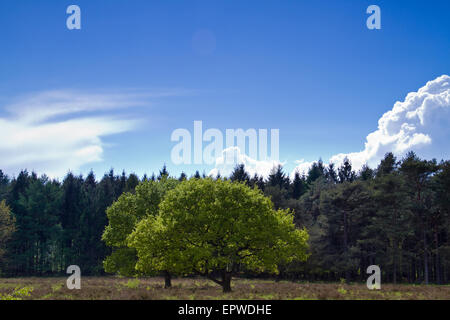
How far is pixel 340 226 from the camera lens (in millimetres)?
64375

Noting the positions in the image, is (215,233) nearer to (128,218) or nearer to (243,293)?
(243,293)

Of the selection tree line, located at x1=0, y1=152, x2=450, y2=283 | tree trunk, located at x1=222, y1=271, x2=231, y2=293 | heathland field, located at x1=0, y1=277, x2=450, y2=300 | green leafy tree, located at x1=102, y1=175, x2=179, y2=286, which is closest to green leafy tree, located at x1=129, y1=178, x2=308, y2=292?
tree trunk, located at x1=222, y1=271, x2=231, y2=293

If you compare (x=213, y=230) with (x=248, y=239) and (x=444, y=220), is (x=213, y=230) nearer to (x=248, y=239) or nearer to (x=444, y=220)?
(x=248, y=239)

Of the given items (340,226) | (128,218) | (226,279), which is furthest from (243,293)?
(340,226)

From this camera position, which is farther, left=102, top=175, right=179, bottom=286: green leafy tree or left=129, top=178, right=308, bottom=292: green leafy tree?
left=102, top=175, right=179, bottom=286: green leafy tree

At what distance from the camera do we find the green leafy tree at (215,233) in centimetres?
2975

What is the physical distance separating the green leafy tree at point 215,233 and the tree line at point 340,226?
53.4 feet

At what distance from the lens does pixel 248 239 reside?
30125 millimetres

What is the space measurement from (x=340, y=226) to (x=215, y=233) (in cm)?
4041

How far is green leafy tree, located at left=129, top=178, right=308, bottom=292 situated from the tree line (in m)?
16.3

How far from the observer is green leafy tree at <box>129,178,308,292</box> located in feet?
97.6

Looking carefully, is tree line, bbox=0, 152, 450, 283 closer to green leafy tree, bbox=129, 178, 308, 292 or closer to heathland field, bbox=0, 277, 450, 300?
heathland field, bbox=0, 277, 450, 300

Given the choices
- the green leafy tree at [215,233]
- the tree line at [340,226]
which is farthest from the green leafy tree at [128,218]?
the green leafy tree at [215,233]
